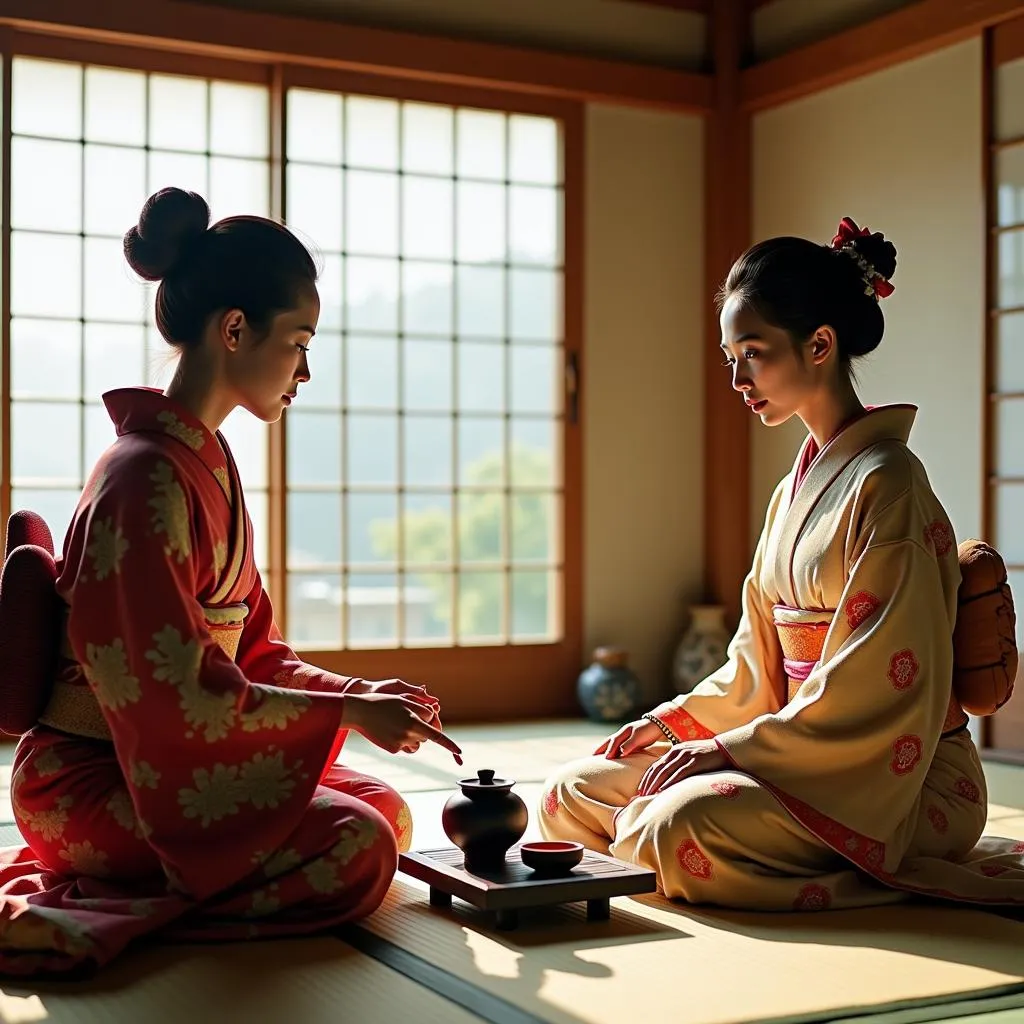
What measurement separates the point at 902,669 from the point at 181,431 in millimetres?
1380

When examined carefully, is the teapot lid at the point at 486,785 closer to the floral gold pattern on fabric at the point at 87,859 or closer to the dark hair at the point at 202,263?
the floral gold pattern on fabric at the point at 87,859

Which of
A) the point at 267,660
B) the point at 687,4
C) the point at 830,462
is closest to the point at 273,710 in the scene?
the point at 267,660

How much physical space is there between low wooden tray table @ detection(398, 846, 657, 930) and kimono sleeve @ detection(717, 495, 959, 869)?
33cm

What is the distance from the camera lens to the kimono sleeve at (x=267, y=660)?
2982mm

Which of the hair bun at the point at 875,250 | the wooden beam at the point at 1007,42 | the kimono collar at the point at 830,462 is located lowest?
the kimono collar at the point at 830,462

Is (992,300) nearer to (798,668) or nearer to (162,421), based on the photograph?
(798,668)

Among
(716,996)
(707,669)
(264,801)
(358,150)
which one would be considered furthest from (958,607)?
(358,150)

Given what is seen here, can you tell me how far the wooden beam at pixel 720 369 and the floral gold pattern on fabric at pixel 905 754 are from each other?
3.47 metres

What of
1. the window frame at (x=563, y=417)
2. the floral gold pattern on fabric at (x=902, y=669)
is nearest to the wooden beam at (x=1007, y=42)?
the window frame at (x=563, y=417)

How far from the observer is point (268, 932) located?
2523 millimetres

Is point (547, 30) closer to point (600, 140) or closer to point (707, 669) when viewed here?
point (600, 140)

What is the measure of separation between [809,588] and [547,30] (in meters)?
3.67

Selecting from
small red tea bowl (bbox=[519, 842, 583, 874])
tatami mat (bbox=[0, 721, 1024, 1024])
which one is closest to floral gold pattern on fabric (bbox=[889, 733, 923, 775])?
tatami mat (bbox=[0, 721, 1024, 1024])

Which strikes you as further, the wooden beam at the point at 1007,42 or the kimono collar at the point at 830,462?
the wooden beam at the point at 1007,42
